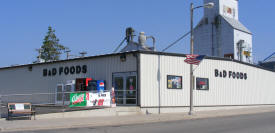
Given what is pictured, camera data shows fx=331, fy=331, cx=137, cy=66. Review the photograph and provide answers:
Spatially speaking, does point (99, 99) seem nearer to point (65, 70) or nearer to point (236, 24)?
point (65, 70)

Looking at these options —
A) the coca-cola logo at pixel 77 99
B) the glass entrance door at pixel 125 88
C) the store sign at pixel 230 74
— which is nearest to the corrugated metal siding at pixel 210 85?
the store sign at pixel 230 74

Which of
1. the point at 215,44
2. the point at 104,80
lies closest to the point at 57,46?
the point at 215,44

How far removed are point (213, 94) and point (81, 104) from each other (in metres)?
12.1

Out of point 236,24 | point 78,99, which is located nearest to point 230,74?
point 78,99

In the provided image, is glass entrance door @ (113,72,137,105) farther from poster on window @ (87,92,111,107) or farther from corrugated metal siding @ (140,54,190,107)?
poster on window @ (87,92,111,107)

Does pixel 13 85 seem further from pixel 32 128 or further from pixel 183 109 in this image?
pixel 32 128

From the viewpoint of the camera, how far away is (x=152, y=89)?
23.2 meters

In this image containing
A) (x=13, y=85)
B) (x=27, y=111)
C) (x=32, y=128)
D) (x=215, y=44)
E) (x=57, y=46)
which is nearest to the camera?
(x=32, y=128)

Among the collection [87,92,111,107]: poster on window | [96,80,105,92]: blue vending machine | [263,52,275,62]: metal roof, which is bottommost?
[87,92,111,107]: poster on window

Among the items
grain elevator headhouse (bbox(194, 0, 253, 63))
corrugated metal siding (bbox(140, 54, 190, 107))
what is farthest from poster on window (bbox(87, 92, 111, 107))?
grain elevator headhouse (bbox(194, 0, 253, 63))

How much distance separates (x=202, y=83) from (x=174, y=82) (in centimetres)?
334

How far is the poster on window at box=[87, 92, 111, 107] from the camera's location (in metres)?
20.8

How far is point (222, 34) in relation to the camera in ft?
164

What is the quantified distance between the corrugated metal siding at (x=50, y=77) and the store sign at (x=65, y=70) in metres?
0.25
